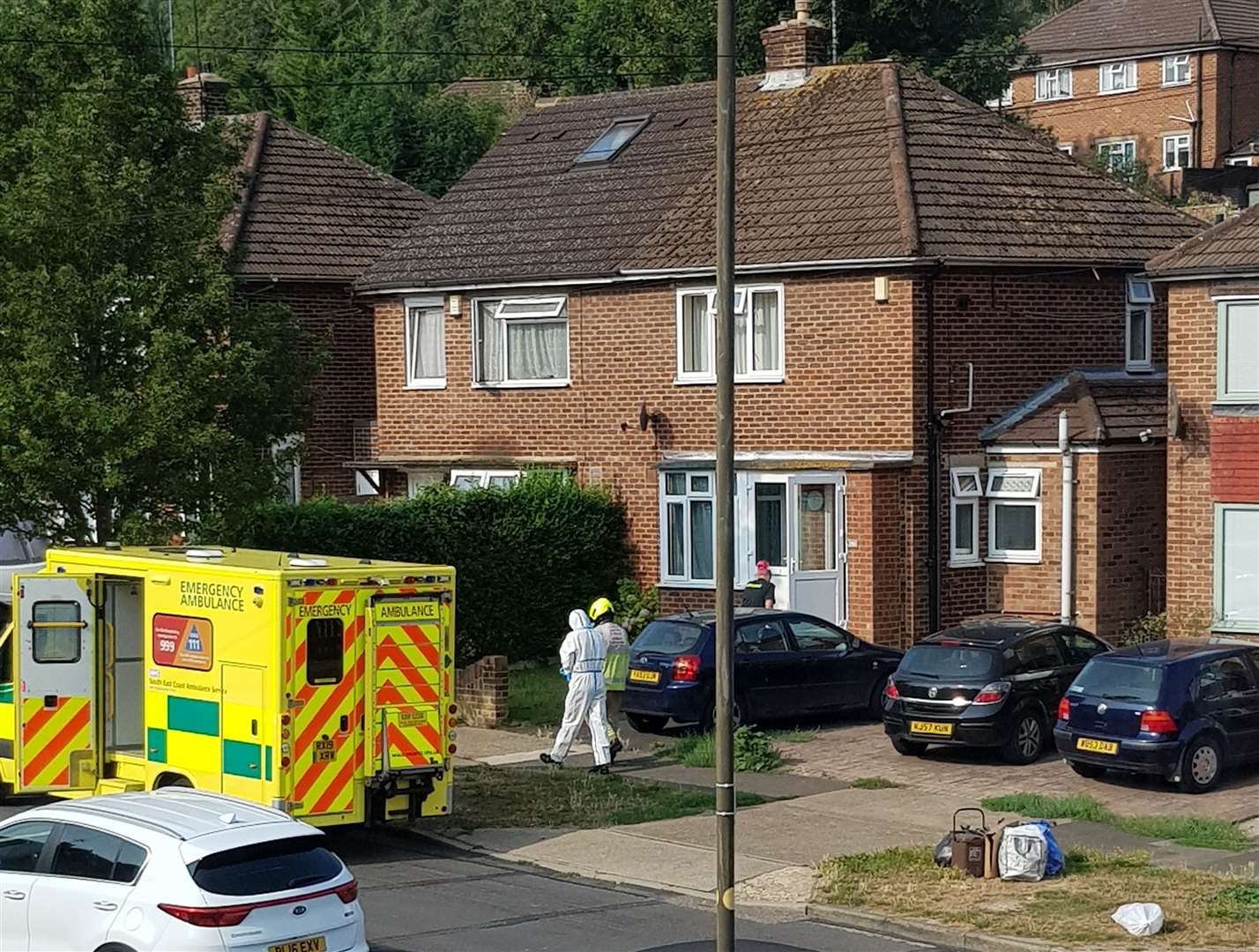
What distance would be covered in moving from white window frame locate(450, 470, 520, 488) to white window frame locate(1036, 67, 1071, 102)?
168 ft

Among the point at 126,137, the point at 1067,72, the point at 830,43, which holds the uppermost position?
the point at 1067,72

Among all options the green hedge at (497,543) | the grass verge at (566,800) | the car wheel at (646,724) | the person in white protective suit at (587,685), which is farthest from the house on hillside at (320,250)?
the grass verge at (566,800)

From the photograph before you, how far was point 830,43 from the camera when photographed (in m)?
42.4

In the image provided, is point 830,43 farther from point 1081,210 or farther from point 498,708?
point 498,708

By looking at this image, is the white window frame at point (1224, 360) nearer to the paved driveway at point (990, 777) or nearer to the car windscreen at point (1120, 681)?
the paved driveway at point (990, 777)

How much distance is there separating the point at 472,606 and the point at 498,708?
3549 millimetres

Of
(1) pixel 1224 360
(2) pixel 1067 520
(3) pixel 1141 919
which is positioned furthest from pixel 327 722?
(1) pixel 1224 360

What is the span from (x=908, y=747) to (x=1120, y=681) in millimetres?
3083

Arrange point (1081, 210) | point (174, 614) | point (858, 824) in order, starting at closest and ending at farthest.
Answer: point (174, 614), point (858, 824), point (1081, 210)

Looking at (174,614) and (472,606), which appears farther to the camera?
(472,606)

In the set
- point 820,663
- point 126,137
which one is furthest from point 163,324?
point 820,663

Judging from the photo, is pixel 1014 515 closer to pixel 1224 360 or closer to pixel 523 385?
pixel 1224 360

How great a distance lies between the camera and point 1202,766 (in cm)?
1939

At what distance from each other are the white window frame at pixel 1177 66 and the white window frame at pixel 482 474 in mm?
48093
